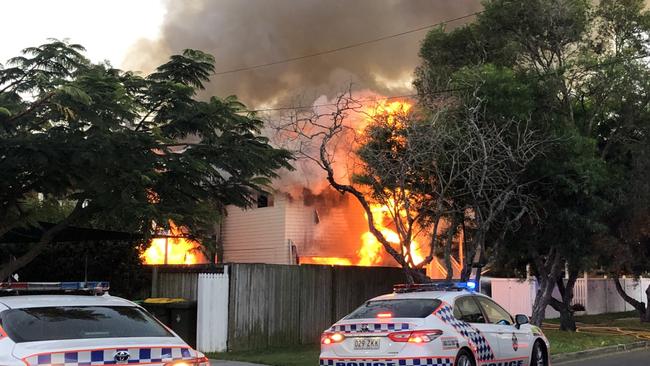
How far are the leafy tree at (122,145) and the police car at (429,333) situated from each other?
11.8 ft

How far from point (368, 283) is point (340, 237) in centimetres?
647

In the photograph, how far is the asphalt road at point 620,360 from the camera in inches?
501

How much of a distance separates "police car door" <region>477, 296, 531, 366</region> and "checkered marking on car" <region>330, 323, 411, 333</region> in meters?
1.65

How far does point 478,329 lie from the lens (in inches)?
344

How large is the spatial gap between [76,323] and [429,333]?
428 cm

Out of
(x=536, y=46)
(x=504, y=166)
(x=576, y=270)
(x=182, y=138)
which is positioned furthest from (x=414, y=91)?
(x=182, y=138)

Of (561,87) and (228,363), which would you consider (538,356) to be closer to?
(228,363)

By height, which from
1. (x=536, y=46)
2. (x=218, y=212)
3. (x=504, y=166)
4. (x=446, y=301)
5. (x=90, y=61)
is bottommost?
(x=446, y=301)

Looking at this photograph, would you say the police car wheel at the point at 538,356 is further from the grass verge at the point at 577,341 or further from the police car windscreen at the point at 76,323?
the police car windscreen at the point at 76,323

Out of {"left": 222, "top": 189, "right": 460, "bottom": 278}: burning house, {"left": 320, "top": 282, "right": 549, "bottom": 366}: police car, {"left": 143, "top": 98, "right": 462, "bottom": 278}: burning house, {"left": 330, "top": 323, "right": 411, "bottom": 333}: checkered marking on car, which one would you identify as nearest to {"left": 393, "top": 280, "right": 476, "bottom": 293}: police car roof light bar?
{"left": 320, "top": 282, "right": 549, "bottom": 366}: police car

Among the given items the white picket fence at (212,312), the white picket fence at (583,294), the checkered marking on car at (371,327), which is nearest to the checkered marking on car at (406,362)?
the checkered marking on car at (371,327)

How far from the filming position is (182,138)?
12070 millimetres

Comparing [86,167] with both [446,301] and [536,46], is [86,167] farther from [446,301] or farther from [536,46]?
[536,46]

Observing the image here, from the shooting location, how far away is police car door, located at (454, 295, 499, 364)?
853cm
